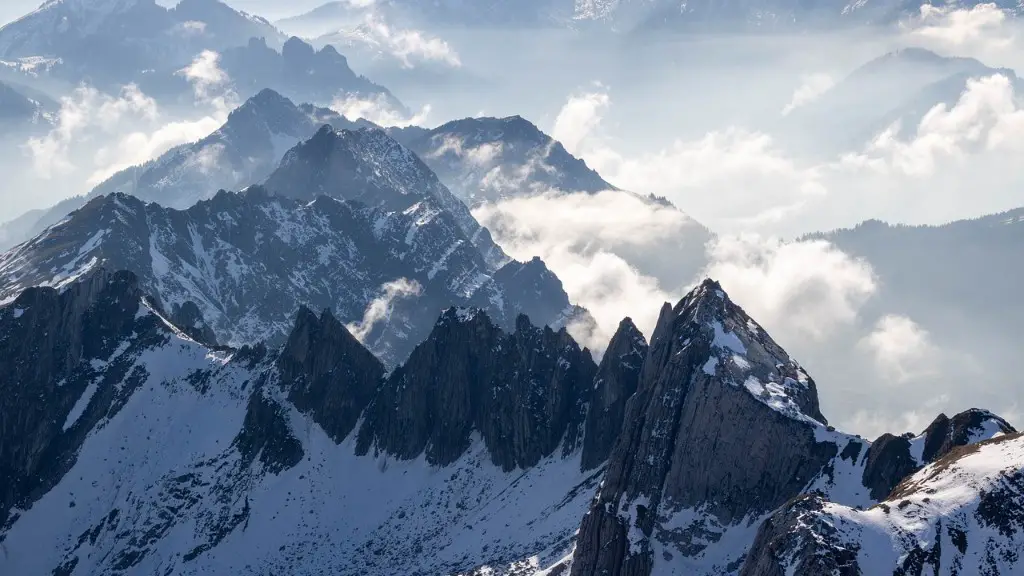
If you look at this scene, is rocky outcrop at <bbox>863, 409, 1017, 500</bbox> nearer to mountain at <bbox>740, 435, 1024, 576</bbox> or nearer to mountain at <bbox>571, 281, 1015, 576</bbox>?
mountain at <bbox>571, 281, 1015, 576</bbox>

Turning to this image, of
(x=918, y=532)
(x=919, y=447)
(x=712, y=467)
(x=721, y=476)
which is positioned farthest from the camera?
(x=712, y=467)

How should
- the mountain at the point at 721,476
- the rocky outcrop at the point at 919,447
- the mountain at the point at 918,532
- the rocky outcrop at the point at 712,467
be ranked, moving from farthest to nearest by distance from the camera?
the rocky outcrop at the point at 712,467, the mountain at the point at 721,476, the rocky outcrop at the point at 919,447, the mountain at the point at 918,532

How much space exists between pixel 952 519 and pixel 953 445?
155 ft

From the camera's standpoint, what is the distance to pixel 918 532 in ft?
443

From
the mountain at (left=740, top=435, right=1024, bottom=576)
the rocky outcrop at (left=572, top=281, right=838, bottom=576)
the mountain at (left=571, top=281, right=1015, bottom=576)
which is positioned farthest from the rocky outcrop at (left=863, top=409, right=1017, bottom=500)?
the mountain at (left=740, top=435, right=1024, bottom=576)

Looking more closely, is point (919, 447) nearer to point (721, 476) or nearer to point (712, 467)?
point (721, 476)

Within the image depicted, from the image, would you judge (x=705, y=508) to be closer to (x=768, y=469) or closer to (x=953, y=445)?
(x=768, y=469)

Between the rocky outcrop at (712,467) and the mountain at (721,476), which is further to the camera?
the rocky outcrop at (712,467)

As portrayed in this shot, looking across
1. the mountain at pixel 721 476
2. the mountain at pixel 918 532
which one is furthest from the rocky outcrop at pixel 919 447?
the mountain at pixel 918 532

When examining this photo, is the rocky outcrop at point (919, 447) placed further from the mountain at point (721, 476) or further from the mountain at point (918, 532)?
the mountain at point (918, 532)

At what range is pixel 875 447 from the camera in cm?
18825

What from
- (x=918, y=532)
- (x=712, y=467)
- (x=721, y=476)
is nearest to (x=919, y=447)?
(x=721, y=476)

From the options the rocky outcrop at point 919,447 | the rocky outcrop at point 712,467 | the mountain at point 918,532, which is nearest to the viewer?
the mountain at point 918,532

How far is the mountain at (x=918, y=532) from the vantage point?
131 meters
